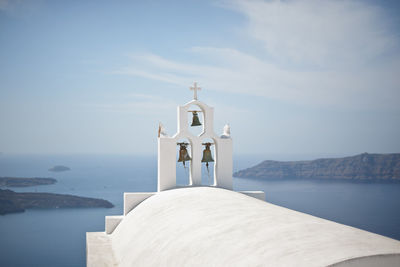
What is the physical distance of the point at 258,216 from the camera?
7.64 m

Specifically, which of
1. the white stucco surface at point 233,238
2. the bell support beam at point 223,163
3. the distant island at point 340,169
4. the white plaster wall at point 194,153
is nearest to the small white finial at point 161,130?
the white plaster wall at point 194,153

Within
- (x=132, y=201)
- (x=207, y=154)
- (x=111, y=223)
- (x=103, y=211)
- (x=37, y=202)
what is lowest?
(x=103, y=211)

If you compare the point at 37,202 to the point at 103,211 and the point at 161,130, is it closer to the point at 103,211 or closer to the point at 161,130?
the point at 103,211

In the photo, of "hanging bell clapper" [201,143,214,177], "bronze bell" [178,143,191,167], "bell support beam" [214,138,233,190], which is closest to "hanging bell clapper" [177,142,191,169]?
"bronze bell" [178,143,191,167]

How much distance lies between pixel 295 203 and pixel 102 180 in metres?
32.1

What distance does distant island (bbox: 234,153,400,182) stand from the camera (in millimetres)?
64438

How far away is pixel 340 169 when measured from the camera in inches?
2736

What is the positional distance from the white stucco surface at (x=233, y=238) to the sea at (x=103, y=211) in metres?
3.29

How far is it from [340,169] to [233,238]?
217 feet

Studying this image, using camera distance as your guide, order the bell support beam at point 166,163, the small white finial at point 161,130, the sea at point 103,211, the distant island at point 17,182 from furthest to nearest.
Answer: the distant island at point 17,182
the sea at point 103,211
the small white finial at point 161,130
the bell support beam at point 166,163

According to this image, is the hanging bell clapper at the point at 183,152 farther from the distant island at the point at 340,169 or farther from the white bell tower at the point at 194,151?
the distant island at the point at 340,169

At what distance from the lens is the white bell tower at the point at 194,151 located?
43.4 ft

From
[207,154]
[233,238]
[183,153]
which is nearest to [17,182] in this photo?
[183,153]

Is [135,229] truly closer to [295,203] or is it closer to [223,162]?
[223,162]
